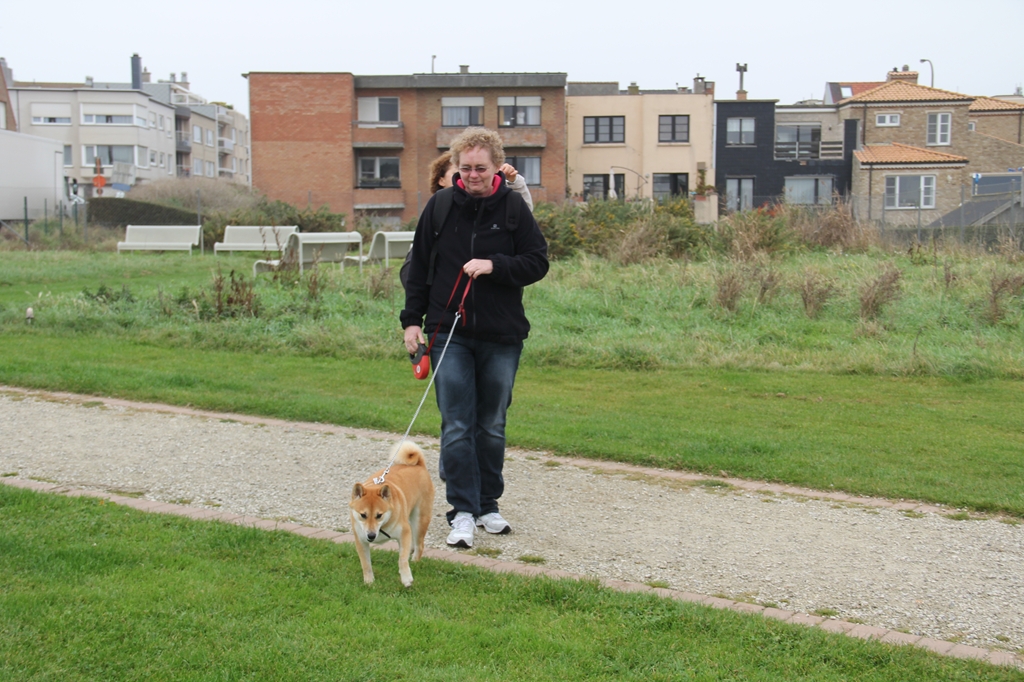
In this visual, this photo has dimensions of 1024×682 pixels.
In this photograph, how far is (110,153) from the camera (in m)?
73.9

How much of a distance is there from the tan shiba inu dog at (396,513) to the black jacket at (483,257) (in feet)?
2.67

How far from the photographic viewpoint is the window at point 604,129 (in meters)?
54.5

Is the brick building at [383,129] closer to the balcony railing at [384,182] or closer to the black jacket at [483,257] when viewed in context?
the balcony railing at [384,182]

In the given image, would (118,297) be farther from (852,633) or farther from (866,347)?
(852,633)

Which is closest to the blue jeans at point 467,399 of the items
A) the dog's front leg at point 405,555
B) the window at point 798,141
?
the dog's front leg at point 405,555

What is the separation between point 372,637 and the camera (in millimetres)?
3625

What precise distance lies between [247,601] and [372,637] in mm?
626

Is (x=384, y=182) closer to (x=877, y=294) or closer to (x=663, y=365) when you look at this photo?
(x=877, y=294)

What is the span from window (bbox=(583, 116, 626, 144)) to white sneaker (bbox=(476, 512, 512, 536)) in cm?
5114

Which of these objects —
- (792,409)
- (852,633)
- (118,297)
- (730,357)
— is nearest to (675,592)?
(852,633)

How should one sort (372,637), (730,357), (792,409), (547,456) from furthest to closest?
(730,357), (792,409), (547,456), (372,637)

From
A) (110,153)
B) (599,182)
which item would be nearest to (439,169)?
(599,182)

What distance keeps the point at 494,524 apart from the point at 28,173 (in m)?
42.2

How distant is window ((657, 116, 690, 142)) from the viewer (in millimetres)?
54656
